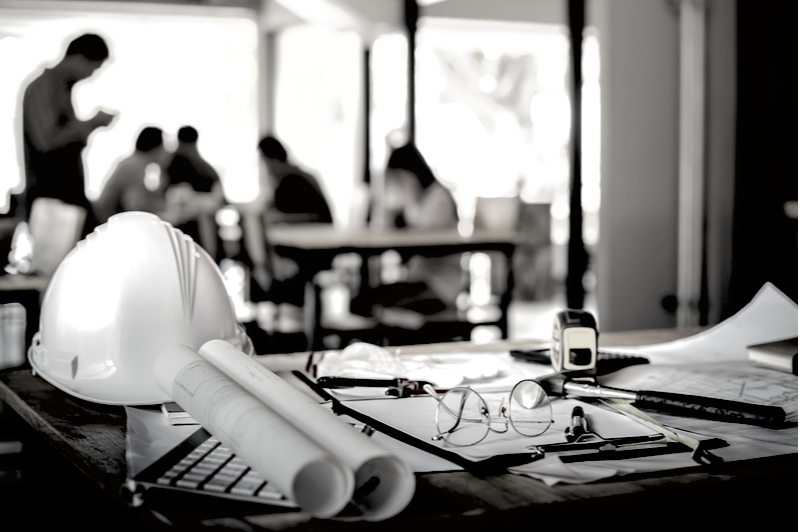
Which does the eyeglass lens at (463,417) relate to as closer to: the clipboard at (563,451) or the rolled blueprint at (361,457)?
the clipboard at (563,451)

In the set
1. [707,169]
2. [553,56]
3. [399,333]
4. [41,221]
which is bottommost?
[399,333]

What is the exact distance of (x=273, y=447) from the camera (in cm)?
62

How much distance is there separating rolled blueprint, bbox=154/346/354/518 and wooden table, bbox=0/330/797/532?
3 cm

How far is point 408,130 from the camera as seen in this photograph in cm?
736

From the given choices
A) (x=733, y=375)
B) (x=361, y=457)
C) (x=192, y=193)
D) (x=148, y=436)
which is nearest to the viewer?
(x=361, y=457)

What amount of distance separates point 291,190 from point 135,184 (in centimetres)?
109

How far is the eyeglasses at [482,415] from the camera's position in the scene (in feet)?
2.74

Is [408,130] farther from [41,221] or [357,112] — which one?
[41,221]

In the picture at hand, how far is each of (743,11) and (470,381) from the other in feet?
14.8

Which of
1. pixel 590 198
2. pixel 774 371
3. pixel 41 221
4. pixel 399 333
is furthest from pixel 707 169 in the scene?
pixel 774 371

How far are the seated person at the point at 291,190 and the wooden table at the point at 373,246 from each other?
52.6 inches

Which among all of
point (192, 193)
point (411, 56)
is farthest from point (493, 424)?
point (411, 56)

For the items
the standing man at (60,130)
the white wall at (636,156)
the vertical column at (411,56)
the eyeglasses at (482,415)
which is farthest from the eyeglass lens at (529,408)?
the vertical column at (411,56)

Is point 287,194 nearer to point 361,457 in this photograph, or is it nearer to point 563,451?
point 563,451
